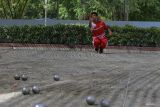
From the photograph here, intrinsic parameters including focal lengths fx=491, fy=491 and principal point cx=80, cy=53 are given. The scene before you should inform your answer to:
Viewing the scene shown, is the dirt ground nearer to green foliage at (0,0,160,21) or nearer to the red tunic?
the red tunic

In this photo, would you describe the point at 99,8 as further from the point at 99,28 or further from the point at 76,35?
the point at 99,28

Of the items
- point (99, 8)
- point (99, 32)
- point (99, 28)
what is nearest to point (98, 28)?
point (99, 28)

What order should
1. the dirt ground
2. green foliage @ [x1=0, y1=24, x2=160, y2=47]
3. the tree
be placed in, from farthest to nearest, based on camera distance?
the tree
green foliage @ [x1=0, y1=24, x2=160, y2=47]
the dirt ground

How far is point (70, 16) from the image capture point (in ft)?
190

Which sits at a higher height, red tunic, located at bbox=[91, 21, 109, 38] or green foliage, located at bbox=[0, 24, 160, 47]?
red tunic, located at bbox=[91, 21, 109, 38]

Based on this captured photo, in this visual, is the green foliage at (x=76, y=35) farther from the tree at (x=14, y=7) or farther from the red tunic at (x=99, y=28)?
the tree at (x=14, y=7)

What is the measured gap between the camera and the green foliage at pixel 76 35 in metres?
26.8

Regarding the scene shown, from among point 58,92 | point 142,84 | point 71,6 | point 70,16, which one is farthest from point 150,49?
point 70,16

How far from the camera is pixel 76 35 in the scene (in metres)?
27.0

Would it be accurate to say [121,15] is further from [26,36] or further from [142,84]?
[142,84]

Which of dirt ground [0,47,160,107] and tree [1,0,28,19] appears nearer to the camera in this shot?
dirt ground [0,47,160,107]

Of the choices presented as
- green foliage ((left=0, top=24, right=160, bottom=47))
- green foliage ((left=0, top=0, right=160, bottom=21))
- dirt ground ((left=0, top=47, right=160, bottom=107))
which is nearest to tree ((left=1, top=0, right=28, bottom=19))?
green foliage ((left=0, top=0, right=160, bottom=21))

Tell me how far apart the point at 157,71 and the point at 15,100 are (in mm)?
6653

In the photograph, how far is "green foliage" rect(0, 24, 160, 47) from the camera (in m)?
26.8
